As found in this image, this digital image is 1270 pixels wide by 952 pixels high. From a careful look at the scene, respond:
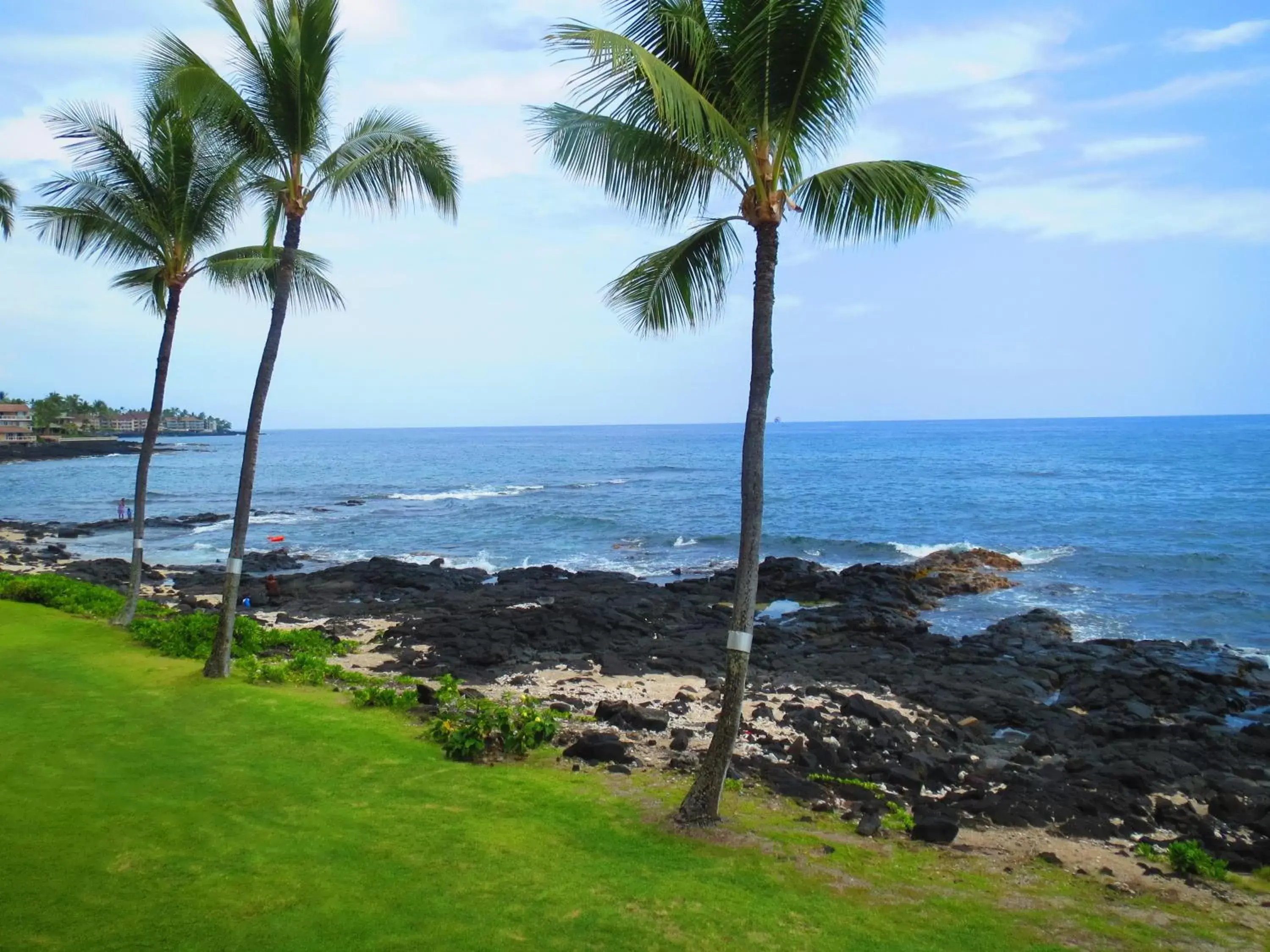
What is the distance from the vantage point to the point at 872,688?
15.4 metres

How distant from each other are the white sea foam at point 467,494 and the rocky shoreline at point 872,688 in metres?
32.8

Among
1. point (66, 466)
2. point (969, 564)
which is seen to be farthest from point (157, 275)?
point (66, 466)

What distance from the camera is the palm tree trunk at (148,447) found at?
14.5 metres

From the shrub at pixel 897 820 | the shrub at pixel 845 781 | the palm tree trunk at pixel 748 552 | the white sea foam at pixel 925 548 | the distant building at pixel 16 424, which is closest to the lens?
the palm tree trunk at pixel 748 552

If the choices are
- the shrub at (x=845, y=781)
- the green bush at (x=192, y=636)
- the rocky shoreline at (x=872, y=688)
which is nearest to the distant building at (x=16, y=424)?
the rocky shoreline at (x=872, y=688)

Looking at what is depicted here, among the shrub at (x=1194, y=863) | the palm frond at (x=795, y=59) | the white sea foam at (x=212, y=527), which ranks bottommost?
the white sea foam at (x=212, y=527)

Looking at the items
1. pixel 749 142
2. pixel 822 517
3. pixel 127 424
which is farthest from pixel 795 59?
pixel 127 424

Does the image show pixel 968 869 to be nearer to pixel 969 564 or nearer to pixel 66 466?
pixel 969 564

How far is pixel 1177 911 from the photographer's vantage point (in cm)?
677

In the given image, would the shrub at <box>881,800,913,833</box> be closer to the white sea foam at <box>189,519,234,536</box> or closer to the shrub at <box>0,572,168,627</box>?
the shrub at <box>0,572,168,627</box>

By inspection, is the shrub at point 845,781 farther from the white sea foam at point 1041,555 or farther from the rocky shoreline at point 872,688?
the white sea foam at point 1041,555

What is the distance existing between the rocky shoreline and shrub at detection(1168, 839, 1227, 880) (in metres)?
0.51

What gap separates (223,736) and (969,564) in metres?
26.2

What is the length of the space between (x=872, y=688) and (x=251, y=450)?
1112 centimetres
